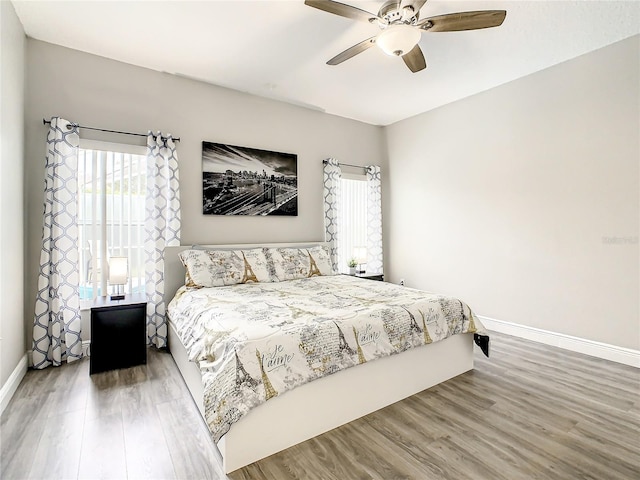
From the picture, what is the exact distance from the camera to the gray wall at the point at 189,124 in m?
2.98

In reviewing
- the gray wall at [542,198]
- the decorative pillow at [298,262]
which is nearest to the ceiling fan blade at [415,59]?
the gray wall at [542,198]

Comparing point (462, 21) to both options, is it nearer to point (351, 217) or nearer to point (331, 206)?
point (331, 206)

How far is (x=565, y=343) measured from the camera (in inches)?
132

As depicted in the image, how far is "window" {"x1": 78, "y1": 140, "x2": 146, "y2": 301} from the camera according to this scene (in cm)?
323

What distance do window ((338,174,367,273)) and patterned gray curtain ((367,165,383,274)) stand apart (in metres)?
0.09

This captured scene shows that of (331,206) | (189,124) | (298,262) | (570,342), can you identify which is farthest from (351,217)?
(570,342)

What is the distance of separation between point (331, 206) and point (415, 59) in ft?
7.67

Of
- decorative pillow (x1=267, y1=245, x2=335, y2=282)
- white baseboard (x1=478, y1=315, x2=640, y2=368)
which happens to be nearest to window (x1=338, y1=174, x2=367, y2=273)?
decorative pillow (x1=267, y1=245, x2=335, y2=282)

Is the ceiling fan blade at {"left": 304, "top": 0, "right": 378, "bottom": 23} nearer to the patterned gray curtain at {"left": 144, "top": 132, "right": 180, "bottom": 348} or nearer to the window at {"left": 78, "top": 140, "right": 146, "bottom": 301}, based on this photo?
the patterned gray curtain at {"left": 144, "top": 132, "right": 180, "bottom": 348}

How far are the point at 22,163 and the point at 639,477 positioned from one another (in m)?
4.60

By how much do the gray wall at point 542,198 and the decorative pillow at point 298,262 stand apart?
5.53 ft

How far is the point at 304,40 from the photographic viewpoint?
292 cm

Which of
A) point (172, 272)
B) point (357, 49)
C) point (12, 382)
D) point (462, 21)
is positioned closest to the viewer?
point (462, 21)

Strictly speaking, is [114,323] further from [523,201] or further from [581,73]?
[581,73]
